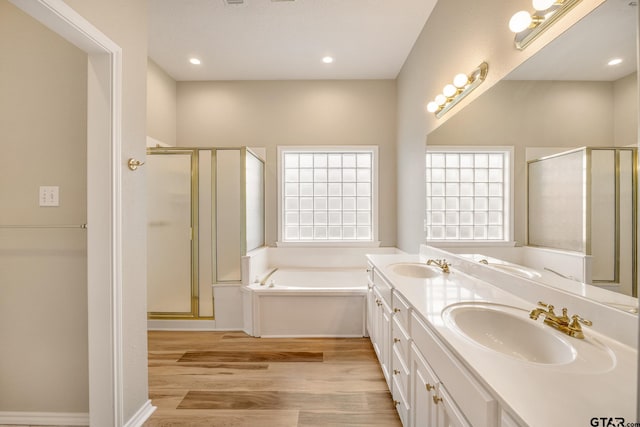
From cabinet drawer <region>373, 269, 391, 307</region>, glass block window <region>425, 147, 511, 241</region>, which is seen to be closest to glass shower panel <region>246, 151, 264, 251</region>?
cabinet drawer <region>373, 269, 391, 307</region>

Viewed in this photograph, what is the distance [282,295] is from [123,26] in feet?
7.54

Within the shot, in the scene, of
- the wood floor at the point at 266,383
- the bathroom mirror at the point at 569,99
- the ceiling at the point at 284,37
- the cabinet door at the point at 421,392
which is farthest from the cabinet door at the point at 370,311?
the ceiling at the point at 284,37

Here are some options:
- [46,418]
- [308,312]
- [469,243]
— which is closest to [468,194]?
[469,243]

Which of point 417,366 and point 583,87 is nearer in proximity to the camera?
point 583,87

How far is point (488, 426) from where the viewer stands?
28.2 inches

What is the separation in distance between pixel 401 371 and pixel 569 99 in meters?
1.48

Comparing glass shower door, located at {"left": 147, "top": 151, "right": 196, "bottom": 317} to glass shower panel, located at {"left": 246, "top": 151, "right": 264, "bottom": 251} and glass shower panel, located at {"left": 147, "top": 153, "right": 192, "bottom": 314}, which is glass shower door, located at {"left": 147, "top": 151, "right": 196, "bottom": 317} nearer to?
glass shower panel, located at {"left": 147, "top": 153, "right": 192, "bottom": 314}

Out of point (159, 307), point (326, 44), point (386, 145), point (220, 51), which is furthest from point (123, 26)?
point (386, 145)

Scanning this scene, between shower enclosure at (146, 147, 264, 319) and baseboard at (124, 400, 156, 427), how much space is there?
131 centimetres

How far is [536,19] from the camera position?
1278 mm

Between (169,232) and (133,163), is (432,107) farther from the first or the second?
(169,232)

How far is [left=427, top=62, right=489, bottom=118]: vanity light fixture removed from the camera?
174 centimetres

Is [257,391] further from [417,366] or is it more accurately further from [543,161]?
[543,161]

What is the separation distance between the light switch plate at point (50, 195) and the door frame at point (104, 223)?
349 mm
